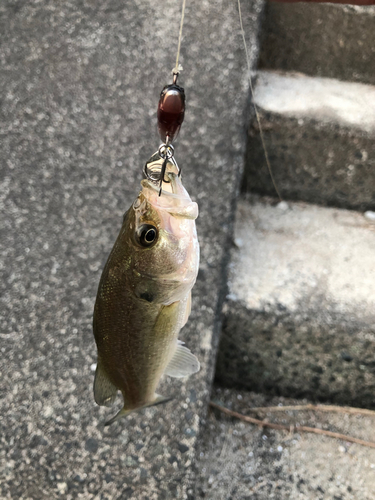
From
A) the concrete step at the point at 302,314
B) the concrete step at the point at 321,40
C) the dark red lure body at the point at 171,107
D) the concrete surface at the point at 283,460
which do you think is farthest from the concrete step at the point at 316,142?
the dark red lure body at the point at 171,107

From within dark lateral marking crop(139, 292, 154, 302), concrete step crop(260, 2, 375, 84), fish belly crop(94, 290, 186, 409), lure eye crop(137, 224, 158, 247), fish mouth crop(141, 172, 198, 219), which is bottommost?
fish belly crop(94, 290, 186, 409)

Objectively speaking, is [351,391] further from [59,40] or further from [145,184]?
[59,40]

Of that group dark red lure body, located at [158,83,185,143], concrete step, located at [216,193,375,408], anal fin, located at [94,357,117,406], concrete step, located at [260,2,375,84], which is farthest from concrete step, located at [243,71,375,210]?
anal fin, located at [94,357,117,406]

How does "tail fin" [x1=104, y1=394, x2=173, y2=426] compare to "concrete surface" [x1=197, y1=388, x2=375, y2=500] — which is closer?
"tail fin" [x1=104, y1=394, x2=173, y2=426]

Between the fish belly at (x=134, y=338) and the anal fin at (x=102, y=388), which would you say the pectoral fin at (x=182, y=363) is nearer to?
the fish belly at (x=134, y=338)

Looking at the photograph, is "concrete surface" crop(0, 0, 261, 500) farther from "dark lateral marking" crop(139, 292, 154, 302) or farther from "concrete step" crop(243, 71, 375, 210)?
"dark lateral marking" crop(139, 292, 154, 302)

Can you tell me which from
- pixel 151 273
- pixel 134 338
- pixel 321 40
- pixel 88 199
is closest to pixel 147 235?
pixel 151 273
